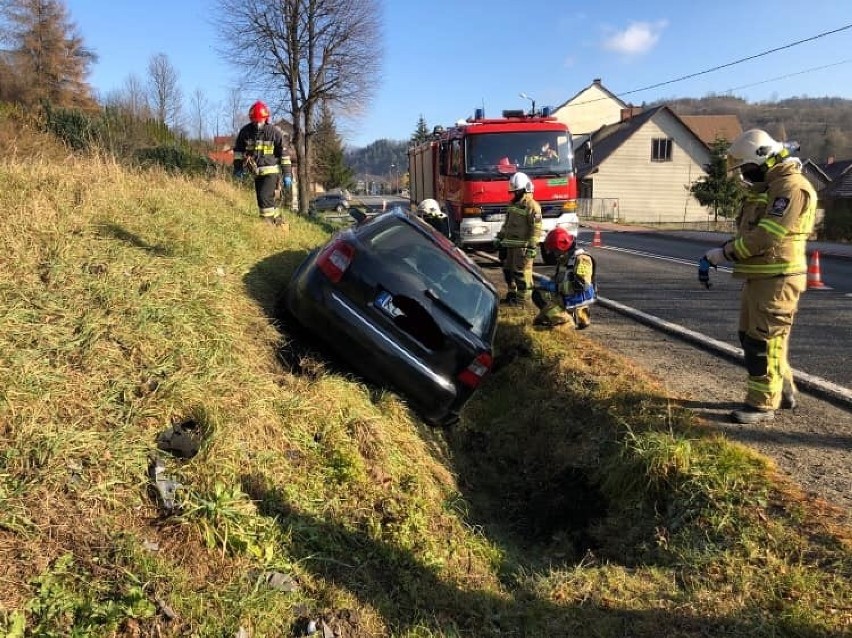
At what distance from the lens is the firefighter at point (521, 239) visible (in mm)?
7551

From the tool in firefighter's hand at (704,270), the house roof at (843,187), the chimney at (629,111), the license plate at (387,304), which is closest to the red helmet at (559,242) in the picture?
the tool in firefighter's hand at (704,270)

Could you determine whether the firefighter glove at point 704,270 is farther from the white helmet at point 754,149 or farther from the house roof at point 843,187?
the house roof at point 843,187

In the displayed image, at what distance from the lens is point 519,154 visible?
35.9 feet

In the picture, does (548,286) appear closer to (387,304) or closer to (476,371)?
(476,371)

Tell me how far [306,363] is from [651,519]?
2.25 meters

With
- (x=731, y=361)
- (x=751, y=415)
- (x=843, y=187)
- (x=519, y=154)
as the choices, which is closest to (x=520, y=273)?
(x=731, y=361)

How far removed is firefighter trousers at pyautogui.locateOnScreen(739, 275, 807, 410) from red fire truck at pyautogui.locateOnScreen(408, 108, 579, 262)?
271 inches

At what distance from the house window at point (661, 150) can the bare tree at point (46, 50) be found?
37.0 meters

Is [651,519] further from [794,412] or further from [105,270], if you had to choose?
[105,270]

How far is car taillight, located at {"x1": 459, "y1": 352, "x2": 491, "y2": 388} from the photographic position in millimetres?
3928

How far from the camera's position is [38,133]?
840 cm

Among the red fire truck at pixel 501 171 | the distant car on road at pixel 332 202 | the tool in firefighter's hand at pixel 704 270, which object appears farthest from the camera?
the distant car on road at pixel 332 202

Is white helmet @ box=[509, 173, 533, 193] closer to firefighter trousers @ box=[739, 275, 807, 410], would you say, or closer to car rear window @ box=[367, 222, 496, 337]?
car rear window @ box=[367, 222, 496, 337]

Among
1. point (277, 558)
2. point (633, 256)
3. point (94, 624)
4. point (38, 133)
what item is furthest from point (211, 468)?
point (633, 256)
